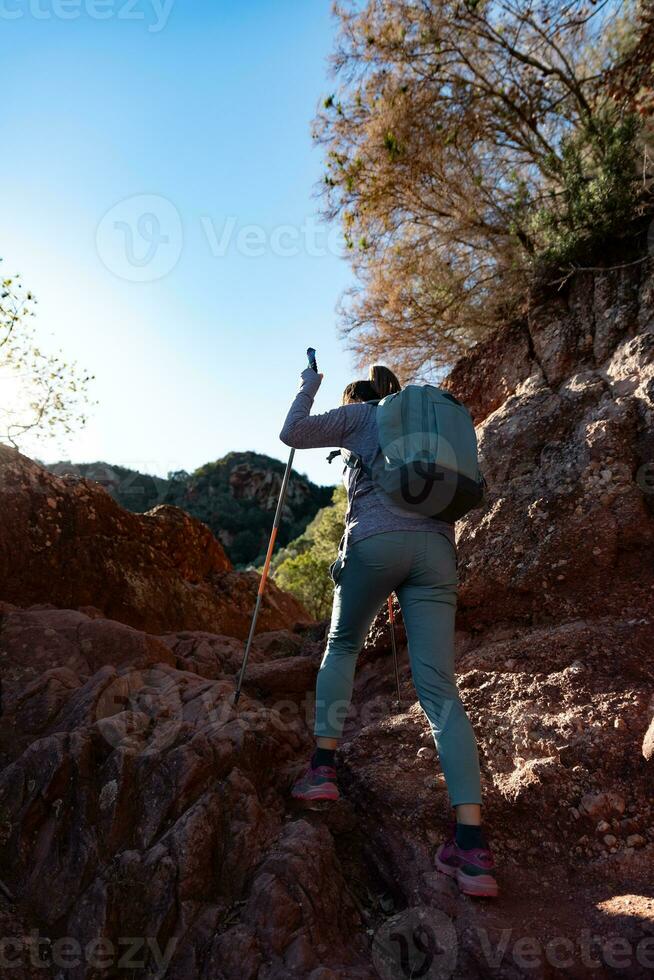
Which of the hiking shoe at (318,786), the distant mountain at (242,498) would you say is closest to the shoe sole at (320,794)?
the hiking shoe at (318,786)

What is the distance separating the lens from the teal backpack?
3.08m

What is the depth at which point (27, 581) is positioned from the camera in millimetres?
6246

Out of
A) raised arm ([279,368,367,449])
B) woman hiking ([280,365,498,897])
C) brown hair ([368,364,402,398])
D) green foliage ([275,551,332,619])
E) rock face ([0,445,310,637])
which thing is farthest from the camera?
green foliage ([275,551,332,619])

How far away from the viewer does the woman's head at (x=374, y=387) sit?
12.4ft

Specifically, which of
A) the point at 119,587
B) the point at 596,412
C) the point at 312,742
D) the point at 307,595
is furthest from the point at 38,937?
the point at 307,595

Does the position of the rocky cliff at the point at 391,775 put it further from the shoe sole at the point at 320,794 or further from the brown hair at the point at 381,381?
the brown hair at the point at 381,381

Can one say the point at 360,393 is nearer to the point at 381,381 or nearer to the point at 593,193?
the point at 381,381

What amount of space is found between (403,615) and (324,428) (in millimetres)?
1084

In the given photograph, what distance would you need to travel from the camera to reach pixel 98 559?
22.5 ft

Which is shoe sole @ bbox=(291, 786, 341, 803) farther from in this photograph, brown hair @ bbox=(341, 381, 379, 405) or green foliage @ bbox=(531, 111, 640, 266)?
green foliage @ bbox=(531, 111, 640, 266)

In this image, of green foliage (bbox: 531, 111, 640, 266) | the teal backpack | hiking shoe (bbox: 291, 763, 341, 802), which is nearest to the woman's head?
the teal backpack

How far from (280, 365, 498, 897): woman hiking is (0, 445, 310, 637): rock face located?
395 centimetres

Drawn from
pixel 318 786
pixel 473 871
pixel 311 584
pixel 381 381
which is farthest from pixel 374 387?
pixel 311 584

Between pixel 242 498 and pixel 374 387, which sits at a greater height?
pixel 242 498
